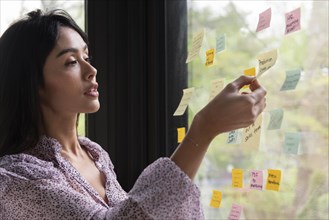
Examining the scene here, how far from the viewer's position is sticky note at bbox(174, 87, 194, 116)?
1952mm

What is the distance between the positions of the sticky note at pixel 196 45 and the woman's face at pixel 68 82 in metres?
0.46

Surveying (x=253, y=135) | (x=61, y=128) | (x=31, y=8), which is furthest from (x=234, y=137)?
(x=31, y=8)

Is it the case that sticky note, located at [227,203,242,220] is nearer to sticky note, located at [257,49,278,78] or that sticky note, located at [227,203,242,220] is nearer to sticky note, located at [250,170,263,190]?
sticky note, located at [250,170,263,190]

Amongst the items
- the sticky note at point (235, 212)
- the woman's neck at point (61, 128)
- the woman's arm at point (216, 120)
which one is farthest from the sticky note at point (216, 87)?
the woman's arm at point (216, 120)

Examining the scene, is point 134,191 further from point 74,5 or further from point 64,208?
point 74,5

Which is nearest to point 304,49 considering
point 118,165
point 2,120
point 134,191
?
point 134,191

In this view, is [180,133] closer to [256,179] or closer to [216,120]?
[256,179]

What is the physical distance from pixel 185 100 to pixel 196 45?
20 cm

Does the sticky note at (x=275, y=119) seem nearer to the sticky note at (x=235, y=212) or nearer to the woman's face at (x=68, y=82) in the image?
the sticky note at (x=235, y=212)

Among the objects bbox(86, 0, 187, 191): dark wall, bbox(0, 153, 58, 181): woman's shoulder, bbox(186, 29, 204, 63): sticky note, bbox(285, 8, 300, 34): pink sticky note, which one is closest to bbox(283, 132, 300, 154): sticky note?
bbox(285, 8, 300, 34): pink sticky note

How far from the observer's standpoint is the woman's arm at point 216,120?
44.3 inches

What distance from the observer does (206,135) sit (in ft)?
3.75

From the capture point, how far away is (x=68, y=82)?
59.8 inches

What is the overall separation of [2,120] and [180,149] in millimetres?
643
